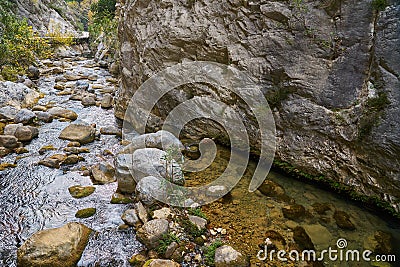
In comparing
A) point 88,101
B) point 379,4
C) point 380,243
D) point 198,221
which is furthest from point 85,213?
point 88,101

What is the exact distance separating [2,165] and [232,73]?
6119 mm

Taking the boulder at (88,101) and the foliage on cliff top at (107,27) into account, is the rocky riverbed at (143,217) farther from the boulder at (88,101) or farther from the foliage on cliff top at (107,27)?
the foliage on cliff top at (107,27)

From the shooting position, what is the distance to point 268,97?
619 cm

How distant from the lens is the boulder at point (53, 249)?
12.5 feet

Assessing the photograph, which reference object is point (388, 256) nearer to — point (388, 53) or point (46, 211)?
point (388, 53)

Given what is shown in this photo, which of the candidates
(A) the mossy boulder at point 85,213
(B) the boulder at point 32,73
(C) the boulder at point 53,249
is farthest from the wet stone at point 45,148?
(B) the boulder at point 32,73

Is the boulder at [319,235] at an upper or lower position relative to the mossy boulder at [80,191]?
upper

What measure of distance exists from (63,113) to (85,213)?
614 cm

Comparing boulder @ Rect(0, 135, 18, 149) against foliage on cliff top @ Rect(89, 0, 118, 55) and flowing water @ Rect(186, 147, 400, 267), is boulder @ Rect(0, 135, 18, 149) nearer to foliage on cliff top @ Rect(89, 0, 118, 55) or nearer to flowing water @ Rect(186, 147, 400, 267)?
flowing water @ Rect(186, 147, 400, 267)

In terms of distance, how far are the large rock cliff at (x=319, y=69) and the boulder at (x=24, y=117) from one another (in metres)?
5.51

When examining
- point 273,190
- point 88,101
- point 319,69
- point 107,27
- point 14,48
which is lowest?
point 88,101

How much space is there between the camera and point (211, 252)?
13.3 feet

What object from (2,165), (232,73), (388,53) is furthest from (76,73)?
(388,53)

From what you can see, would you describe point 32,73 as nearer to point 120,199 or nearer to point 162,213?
point 120,199
